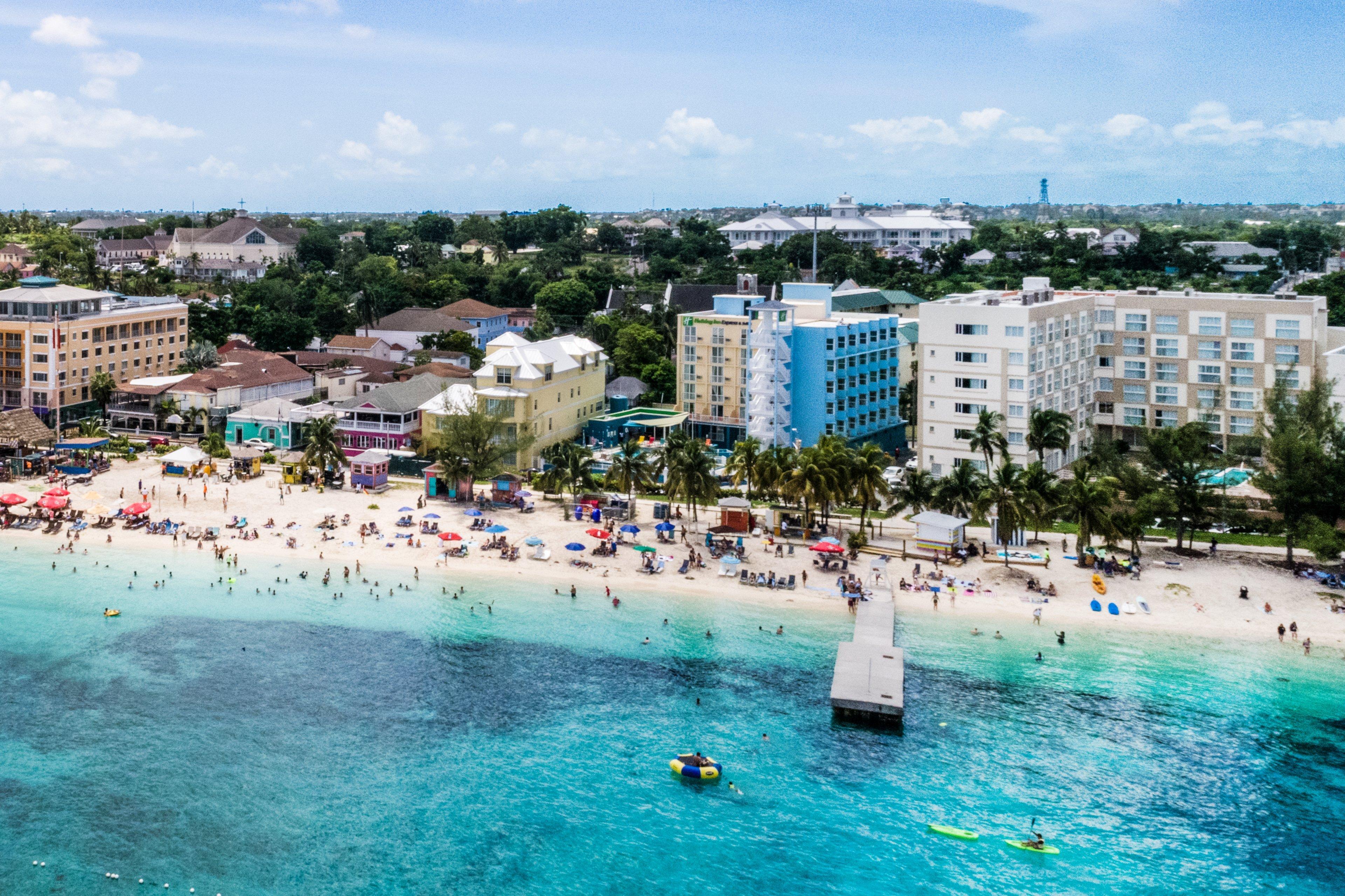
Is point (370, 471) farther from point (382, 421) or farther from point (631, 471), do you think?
point (631, 471)

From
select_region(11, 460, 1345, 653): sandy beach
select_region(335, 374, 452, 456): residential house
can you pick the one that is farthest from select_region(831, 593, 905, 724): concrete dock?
select_region(335, 374, 452, 456): residential house

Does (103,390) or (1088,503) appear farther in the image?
(103,390)

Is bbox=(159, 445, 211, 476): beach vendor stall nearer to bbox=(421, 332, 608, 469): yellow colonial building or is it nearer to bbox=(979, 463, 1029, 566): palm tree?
bbox=(421, 332, 608, 469): yellow colonial building

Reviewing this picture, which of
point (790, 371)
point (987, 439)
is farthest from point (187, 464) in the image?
point (987, 439)

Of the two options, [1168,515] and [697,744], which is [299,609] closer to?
[697,744]

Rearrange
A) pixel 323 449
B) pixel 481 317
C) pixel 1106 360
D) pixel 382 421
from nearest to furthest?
pixel 323 449 → pixel 382 421 → pixel 1106 360 → pixel 481 317

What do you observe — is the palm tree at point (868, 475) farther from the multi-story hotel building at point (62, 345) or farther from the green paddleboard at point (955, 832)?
the multi-story hotel building at point (62, 345)

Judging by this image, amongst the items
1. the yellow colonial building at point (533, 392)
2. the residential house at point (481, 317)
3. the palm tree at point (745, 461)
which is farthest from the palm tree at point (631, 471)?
the residential house at point (481, 317)
